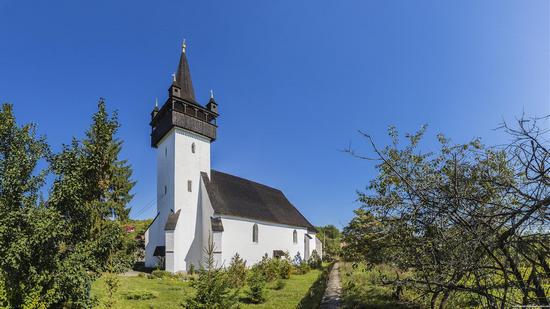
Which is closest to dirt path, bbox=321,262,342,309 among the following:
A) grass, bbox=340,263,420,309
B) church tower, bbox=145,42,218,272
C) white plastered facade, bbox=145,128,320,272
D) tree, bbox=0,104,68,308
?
grass, bbox=340,263,420,309

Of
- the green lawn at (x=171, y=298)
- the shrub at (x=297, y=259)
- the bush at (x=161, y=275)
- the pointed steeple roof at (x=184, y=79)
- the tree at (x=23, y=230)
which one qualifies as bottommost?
the shrub at (x=297, y=259)

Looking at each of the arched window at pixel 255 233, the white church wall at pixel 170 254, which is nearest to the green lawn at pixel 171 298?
the white church wall at pixel 170 254

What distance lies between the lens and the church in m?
22.2

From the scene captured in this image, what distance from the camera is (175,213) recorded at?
2261 centimetres

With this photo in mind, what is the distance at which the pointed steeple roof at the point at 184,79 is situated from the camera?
85.4ft

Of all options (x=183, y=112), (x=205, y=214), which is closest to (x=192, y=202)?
(x=205, y=214)

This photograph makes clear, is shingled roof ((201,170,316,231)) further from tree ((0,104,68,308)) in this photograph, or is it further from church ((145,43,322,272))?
tree ((0,104,68,308))

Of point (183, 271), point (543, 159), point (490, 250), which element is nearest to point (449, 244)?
point (490, 250)

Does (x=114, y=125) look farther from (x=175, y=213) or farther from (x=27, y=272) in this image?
(x=175, y=213)

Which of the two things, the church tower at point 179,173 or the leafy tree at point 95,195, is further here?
the church tower at point 179,173

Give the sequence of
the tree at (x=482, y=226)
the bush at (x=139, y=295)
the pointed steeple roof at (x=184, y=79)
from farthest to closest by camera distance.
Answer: the pointed steeple roof at (x=184, y=79) < the bush at (x=139, y=295) < the tree at (x=482, y=226)

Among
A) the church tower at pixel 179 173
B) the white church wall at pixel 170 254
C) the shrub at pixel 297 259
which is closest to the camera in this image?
the white church wall at pixel 170 254

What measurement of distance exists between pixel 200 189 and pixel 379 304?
17.8 metres

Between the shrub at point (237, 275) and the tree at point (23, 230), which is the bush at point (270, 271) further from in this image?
the tree at point (23, 230)
